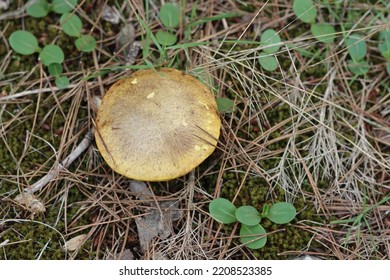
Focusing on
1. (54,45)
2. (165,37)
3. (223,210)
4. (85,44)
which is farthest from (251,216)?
(54,45)

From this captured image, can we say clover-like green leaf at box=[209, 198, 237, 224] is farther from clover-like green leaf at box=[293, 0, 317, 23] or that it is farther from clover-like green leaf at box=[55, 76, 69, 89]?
clover-like green leaf at box=[293, 0, 317, 23]

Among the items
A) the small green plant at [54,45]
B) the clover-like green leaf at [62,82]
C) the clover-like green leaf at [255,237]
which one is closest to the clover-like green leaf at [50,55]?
the small green plant at [54,45]

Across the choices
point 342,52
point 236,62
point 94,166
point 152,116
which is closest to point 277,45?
point 236,62

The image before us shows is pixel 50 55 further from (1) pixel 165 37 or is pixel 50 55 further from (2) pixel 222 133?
(2) pixel 222 133

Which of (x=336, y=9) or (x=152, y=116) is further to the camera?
(x=336, y=9)

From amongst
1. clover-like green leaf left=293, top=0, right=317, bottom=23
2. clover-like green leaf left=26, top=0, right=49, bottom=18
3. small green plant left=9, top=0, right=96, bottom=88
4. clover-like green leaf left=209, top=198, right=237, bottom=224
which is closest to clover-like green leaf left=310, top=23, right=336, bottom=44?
clover-like green leaf left=293, top=0, right=317, bottom=23
